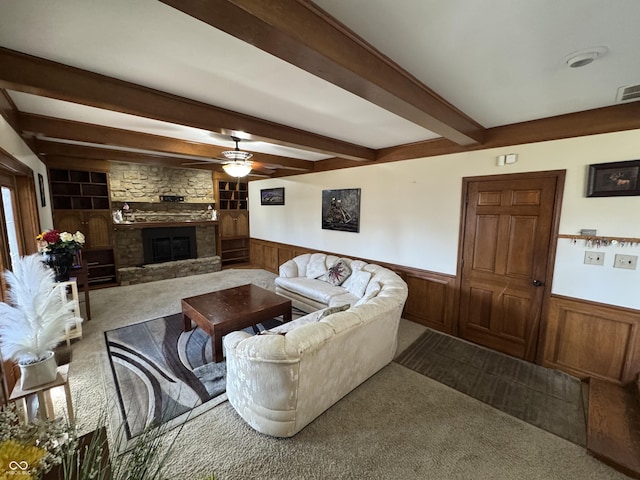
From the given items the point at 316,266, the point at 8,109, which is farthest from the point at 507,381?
the point at 8,109

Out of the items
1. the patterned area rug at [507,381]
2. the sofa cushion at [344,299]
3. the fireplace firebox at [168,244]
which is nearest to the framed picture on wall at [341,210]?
the sofa cushion at [344,299]

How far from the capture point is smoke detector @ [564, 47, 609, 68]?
60.5 inches

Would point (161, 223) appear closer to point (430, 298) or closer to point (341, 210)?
point (341, 210)

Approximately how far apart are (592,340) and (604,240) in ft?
3.25

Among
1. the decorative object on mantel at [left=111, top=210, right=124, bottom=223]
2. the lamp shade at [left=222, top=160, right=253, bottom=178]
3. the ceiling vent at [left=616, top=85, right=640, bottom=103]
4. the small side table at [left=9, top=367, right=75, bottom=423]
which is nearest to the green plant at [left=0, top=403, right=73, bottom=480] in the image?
the small side table at [left=9, top=367, right=75, bottom=423]

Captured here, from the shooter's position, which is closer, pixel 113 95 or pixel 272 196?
pixel 113 95

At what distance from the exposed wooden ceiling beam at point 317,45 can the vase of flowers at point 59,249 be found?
3524mm

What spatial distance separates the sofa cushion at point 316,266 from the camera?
4.67 m

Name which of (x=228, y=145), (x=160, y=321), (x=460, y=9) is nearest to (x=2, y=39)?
(x=460, y=9)

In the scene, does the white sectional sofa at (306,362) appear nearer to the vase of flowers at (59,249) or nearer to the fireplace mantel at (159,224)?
the vase of flowers at (59,249)

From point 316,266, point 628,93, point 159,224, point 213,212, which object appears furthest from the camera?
point 213,212

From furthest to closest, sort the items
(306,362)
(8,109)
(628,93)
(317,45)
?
(8,109), (628,93), (306,362), (317,45)

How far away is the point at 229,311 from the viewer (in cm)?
320

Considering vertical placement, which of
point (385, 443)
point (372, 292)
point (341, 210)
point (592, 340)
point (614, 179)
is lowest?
point (385, 443)
